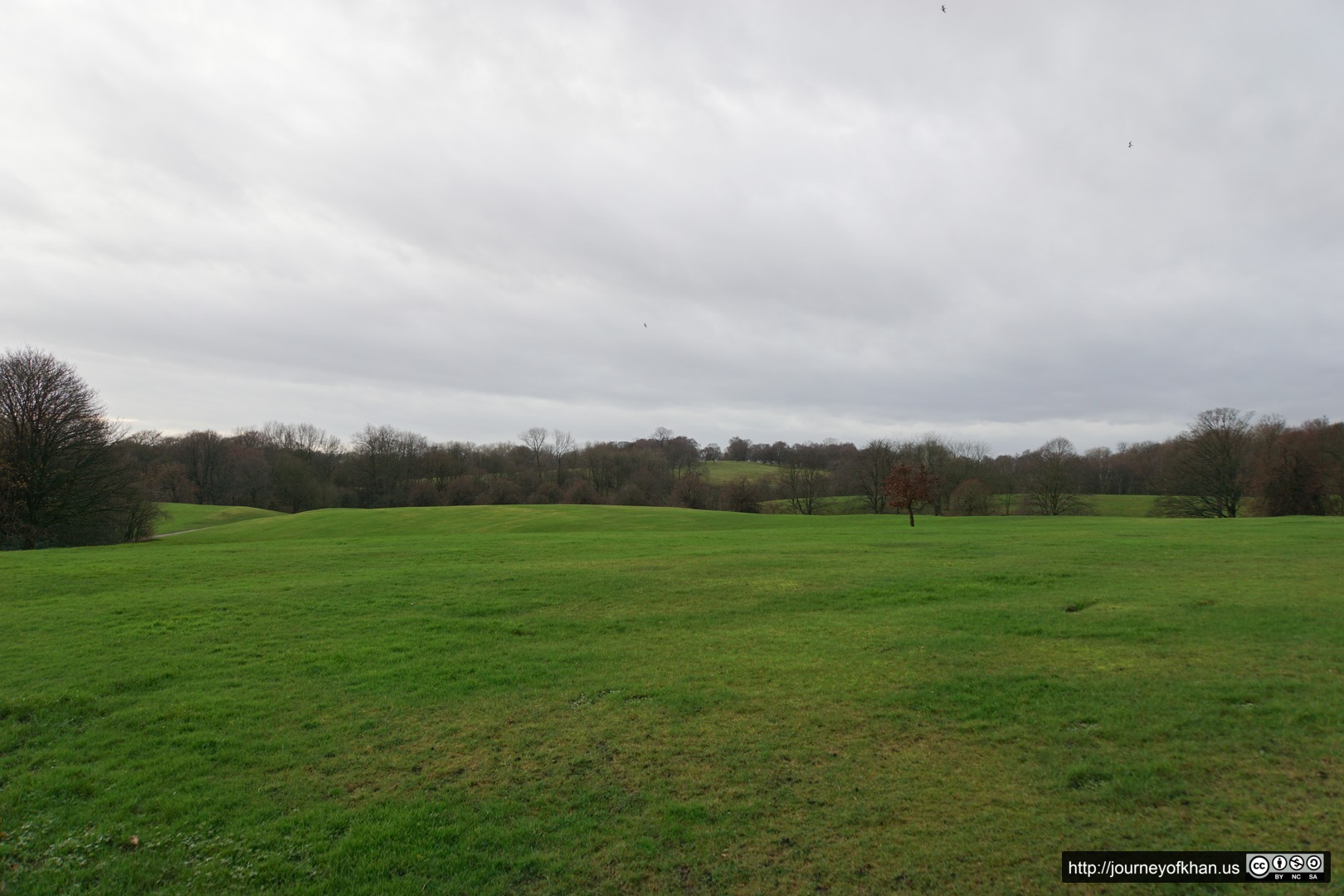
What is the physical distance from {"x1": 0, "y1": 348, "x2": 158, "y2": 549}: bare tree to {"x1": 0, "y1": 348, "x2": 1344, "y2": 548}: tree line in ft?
0.23

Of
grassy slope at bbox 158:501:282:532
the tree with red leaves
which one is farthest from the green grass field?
the tree with red leaves

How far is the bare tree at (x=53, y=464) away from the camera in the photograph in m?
33.9

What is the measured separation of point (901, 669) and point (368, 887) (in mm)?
7507

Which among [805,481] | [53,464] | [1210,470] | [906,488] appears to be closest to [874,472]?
[805,481]

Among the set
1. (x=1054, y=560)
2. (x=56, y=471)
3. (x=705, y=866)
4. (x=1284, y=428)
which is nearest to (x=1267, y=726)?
(x=705, y=866)

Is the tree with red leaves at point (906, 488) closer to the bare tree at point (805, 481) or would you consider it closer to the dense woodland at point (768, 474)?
the dense woodland at point (768, 474)

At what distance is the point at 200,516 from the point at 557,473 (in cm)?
5400

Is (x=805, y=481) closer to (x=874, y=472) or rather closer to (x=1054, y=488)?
(x=874, y=472)

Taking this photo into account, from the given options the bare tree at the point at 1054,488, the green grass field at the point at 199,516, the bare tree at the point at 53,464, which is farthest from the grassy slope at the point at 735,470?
the bare tree at the point at 53,464

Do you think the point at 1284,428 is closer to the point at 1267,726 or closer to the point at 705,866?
the point at 1267,726

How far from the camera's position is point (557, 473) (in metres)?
113

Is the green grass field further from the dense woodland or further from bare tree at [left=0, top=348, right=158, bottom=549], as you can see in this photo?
bare tree at [left=0, top=348, right=158, bottom=549]

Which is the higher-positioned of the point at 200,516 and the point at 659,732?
the point at 659,732

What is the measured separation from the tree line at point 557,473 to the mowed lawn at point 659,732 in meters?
27.6
